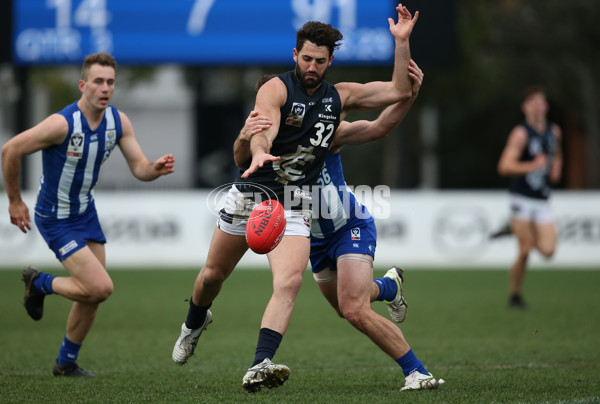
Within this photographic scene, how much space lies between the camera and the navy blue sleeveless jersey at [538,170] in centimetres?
1134

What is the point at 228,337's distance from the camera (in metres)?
8.91

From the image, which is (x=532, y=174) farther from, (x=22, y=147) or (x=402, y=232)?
(x=22, y=147)

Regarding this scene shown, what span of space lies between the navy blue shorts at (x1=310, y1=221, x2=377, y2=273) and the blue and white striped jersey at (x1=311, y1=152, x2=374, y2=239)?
4 centimetres

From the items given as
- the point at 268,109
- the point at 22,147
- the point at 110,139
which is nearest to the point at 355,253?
the point at 268,109

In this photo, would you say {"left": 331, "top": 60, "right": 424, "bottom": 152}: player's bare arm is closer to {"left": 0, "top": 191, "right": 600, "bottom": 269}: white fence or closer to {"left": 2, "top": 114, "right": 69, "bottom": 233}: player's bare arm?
{"left": 2, "top": 114, "right": 69, "bottom": 233}: player's bare arm

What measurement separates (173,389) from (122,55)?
11.2m

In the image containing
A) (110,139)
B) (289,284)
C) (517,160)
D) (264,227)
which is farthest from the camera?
(517,160)

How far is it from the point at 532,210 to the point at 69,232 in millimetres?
6648

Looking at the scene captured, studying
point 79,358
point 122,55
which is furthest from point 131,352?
point 122,55

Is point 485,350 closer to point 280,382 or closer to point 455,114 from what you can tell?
point 280,382

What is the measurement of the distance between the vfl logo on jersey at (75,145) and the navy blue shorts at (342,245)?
188 cm

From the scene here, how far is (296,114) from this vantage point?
5.66 meters

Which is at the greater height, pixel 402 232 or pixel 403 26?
pixel 403 26

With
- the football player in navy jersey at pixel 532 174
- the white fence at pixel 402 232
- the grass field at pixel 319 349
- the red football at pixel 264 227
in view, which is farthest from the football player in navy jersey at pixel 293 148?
the white fence at pixel 402 232
